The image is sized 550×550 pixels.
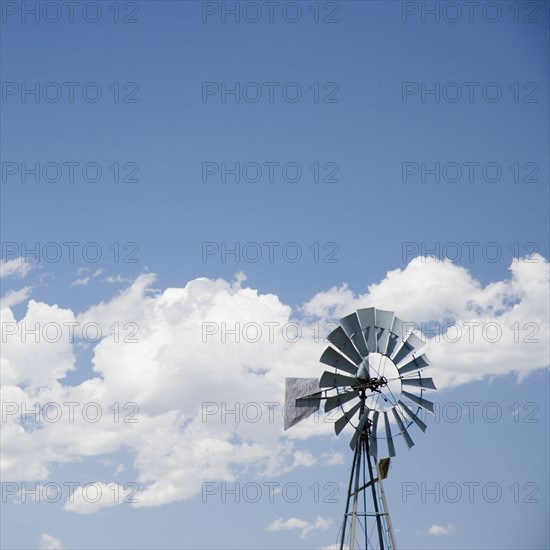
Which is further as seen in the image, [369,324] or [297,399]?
[297,399]

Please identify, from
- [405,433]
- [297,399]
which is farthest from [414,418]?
[297,399]

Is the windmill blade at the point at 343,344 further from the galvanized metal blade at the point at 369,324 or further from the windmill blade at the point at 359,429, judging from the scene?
the windmill blade at the point at 359,429

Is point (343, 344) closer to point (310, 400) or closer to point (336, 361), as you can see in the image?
point (336, 361)

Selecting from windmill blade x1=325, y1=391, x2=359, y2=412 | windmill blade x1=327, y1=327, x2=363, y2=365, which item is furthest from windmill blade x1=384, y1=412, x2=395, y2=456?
windmill blade x1=327, y1=327, x2=363, y2=365

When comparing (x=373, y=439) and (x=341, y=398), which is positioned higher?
(x=341, y=398)

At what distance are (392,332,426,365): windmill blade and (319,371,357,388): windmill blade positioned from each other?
1.51 m

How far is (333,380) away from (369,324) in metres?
1.97

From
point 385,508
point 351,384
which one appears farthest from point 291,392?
point 385,508

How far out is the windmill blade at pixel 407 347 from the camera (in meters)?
32.0

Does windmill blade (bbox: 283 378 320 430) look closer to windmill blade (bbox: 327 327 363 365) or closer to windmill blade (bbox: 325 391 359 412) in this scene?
windmill blade (bbox: 325 391 359 412)

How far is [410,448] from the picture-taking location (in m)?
31.8

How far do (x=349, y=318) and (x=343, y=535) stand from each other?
6.22m

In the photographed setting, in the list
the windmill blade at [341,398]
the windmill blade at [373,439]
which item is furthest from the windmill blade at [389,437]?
the windmill blade at [341,398]

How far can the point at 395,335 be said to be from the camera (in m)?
31.9
